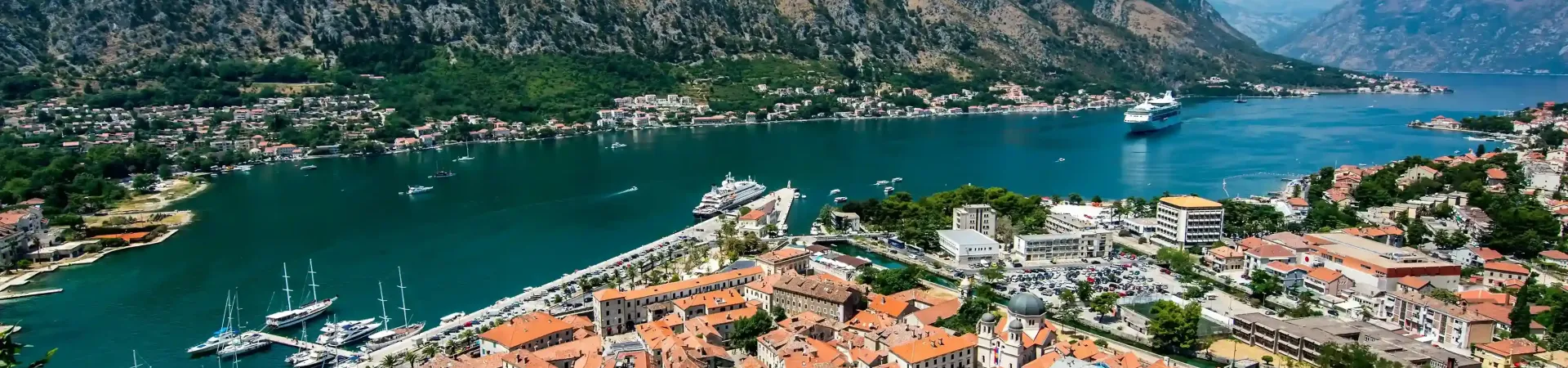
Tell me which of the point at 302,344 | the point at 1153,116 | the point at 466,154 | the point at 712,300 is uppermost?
the point at 1153,116

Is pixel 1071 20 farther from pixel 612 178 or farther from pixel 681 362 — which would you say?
pixel 681 362

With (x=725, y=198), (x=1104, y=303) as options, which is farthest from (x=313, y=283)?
(x=1104, y=303)

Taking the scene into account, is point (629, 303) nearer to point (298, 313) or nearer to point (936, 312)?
point (936, 312)

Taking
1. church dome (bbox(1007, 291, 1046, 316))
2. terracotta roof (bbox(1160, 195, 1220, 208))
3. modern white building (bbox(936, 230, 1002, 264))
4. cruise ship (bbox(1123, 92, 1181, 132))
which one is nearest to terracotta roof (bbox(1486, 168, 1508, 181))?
terracotta roof (bbox(1160, 195, 1220, 208))

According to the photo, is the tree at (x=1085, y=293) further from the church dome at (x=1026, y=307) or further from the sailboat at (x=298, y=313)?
the sailboat at (x=298, y=313)

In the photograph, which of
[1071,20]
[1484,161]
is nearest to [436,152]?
[1484,161]

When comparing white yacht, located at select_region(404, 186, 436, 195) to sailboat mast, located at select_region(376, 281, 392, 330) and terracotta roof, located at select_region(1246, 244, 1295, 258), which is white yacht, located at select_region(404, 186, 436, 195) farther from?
terracotta roof, located at select_region(1246, 244, 1295, 258)

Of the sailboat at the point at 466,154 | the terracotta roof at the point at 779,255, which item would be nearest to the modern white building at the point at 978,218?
the terracotta roof at the point at 779,255
